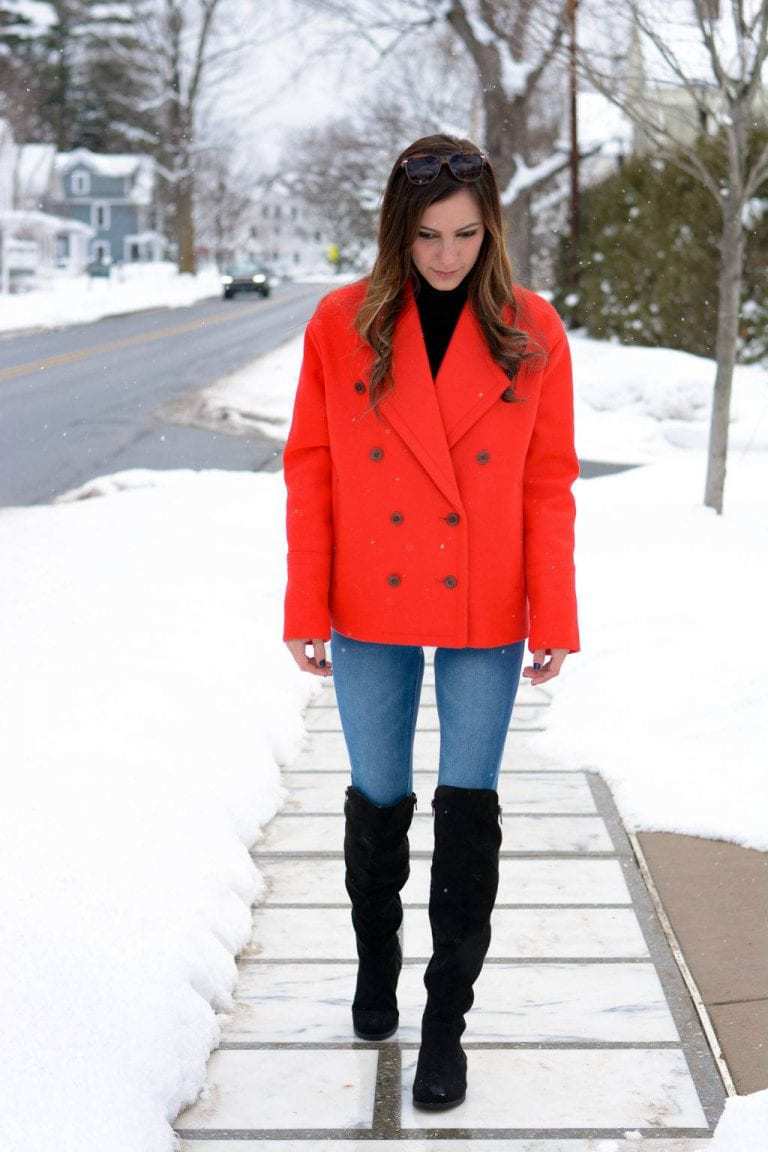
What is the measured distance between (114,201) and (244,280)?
39171 mm

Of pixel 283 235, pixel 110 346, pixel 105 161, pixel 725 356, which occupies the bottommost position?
pixel 283 235

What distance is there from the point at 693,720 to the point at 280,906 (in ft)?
6.03

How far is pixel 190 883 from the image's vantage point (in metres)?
3.50

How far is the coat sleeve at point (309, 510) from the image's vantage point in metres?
2.75

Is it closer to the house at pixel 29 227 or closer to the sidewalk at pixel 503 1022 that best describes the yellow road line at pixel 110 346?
the house at pixel 29 227

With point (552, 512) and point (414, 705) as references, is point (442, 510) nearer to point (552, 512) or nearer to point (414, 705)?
point (552, 512)

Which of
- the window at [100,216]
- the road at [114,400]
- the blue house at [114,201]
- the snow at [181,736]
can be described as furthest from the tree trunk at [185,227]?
the snow at [181,736]

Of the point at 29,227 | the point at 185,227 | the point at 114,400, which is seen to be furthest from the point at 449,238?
the point at 185,227

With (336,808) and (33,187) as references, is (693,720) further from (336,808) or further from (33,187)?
(33,187)

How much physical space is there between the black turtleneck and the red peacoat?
4 centimetres

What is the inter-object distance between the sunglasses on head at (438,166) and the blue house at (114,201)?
79.6 meters

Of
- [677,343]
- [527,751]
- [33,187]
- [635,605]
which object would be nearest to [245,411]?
[677,343]

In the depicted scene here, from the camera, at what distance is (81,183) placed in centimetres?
8562

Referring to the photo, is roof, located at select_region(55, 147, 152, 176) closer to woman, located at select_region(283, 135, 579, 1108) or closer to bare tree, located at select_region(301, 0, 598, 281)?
bare tree, located at select_region(301, 0, 598, 281)
